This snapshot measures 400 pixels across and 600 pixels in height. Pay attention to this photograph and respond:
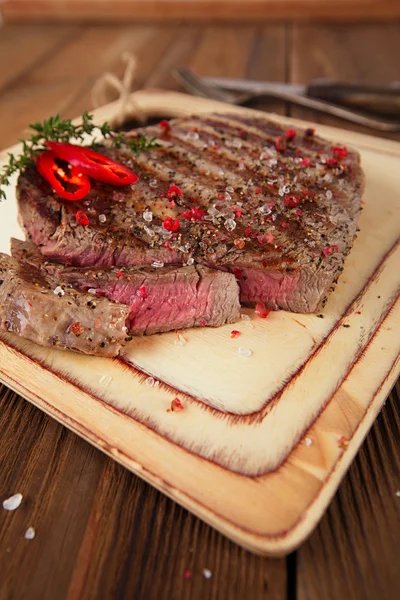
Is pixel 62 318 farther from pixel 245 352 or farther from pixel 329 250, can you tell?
pixel 329 250

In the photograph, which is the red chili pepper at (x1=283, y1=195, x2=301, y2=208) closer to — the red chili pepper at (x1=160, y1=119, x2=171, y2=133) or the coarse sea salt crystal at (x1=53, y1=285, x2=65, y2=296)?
the red chili pepper at (x1=160, y1=119, x2=171, y2=133)

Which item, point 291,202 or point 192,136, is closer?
point 291,202

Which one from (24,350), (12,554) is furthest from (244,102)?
(12,554)

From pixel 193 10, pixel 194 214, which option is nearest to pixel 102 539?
pixel 194 214

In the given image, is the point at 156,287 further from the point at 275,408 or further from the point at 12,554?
the point at 12,554

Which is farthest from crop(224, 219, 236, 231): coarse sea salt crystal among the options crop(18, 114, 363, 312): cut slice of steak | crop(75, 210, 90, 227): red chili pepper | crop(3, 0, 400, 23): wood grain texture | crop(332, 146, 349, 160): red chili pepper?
Result: crop(3, 0, 400, 23): wood grain texture

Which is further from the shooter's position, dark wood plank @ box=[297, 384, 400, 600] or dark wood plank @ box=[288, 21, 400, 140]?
dark wood plank @ box=[288, 21, 400, 140]

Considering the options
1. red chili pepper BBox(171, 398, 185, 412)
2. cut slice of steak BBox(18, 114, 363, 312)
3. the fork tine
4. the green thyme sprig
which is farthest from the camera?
the fork tine
